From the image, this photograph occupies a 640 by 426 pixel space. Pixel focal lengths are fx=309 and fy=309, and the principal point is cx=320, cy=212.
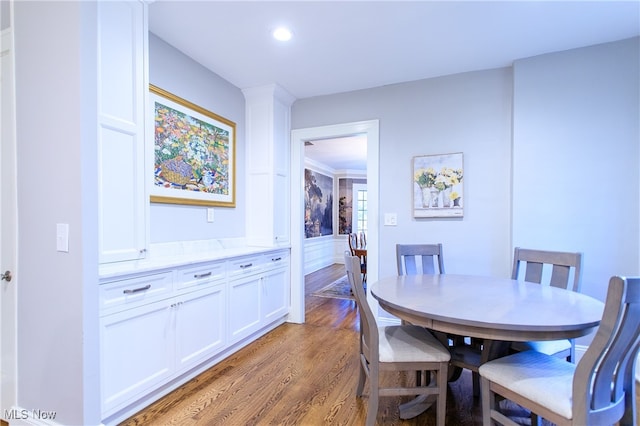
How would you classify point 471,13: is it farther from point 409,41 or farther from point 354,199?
point 354,199

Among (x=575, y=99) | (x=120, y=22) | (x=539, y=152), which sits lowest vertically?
(x=539, y=152)

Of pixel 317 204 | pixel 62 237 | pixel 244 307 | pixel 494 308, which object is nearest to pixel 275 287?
pixel 244 307

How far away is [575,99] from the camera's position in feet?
8.20

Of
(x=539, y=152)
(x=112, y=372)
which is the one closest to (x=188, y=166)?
(x=112, y=372)

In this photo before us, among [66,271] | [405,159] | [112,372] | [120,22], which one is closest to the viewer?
[66,271]

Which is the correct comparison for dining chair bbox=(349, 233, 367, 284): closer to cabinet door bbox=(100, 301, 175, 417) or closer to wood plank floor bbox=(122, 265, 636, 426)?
wood plank floor bbox=(122, 265, 636, 426)

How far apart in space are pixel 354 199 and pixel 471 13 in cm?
606

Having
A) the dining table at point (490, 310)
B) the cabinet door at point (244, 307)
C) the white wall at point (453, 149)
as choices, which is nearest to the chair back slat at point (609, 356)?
the dining table at point (490, 310)

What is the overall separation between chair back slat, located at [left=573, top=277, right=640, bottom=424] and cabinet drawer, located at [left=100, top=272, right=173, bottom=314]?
6.90 feet

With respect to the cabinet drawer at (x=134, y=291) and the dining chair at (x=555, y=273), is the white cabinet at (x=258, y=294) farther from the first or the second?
the dining chair at (x=555, y=273)

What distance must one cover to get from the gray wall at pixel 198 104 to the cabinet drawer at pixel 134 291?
51 centimetres

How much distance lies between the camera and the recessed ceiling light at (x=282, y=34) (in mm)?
2208

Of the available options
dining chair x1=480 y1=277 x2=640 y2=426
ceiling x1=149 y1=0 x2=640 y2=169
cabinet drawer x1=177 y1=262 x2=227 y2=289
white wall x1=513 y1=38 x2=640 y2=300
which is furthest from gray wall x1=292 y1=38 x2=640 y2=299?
cabinet drawer x1=177 y1=262 x2=227 y2=289

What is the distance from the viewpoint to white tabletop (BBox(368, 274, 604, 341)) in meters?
1.30
